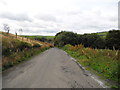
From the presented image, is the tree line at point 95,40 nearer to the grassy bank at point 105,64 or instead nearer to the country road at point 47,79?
the grassy bank at point 105,64

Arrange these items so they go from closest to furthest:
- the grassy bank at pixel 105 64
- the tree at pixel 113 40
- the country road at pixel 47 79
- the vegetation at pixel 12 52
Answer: the country road at pixel 47 79, the grassy bank at pixel 105 64, the vegetation at pixel 12 52, the tree at pixel 113 40

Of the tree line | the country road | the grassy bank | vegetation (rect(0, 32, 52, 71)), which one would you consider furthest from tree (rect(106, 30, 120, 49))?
the country road

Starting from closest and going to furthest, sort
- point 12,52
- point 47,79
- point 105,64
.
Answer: point 47,79 → point 105,64 → point 12,52

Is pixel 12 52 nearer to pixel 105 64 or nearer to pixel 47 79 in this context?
pixel 47 79

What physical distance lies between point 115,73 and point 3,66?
8339 millimetres

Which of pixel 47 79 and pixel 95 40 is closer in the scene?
pixel 47 79

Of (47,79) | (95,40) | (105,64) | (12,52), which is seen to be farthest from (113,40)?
(47,79)

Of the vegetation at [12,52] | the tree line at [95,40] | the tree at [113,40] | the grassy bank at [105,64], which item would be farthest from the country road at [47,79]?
the tree line at [95,40]

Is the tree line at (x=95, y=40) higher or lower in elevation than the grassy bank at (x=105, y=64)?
higher

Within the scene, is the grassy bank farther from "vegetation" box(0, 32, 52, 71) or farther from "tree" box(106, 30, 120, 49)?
"tree" box(106, 30, 120, 49)

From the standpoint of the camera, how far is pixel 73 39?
61.6 m

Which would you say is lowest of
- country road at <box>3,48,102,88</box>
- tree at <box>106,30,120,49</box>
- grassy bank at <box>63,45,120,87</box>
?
country road at <box>3,48,102,88</box>

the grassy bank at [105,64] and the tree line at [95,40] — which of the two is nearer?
the grassy bank at [105,64]

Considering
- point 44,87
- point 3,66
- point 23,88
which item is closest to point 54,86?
point 44,87
